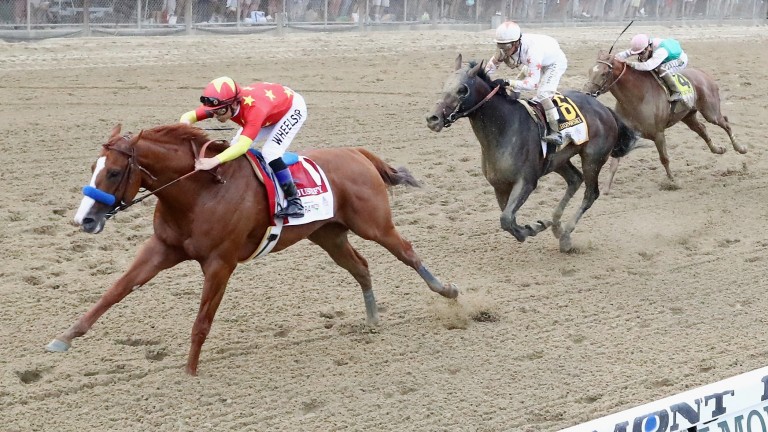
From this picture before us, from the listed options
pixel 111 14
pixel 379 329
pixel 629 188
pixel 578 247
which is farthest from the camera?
pixel 111 14

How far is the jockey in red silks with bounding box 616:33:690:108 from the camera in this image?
11.3 metres

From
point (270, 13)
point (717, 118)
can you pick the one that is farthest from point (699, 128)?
point (270, 13)

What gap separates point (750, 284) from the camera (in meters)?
8.19

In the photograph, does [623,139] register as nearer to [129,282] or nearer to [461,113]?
[461,113]

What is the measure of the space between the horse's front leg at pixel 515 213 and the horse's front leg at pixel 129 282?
3.21m

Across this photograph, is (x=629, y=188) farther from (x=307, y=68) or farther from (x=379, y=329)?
(x=307, y=68)

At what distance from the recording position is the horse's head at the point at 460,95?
8.04m

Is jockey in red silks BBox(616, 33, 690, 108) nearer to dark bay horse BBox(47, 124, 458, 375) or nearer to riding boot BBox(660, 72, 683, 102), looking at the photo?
riding boot BBox(660, 72, 683, 102)

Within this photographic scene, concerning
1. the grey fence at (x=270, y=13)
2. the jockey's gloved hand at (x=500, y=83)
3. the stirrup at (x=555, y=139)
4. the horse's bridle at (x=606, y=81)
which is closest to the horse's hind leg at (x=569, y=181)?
the stirrup at (x=555, y=139)

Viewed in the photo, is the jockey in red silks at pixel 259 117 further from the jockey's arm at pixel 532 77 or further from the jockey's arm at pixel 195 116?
the jockey's arm at pixel 532 77

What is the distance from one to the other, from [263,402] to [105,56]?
11705 mm

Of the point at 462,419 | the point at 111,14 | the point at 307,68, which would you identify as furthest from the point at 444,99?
the point at 111,14

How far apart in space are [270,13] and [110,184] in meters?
14.8

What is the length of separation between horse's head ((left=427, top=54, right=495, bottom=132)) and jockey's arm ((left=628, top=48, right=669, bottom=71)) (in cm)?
346
